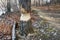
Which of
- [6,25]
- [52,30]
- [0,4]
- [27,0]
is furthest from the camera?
[0,4]

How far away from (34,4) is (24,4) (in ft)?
11.1

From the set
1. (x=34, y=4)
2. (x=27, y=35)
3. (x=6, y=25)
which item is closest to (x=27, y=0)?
A: (x=27, y=35)

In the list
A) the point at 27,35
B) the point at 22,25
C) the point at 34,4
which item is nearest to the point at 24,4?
the point at 22,25

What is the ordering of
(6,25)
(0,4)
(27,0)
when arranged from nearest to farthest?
(27,0) < (6,25) < (0,4)

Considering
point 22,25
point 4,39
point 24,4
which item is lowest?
point 4,39

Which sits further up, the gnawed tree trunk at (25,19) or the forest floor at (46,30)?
Result: the gnawed tree trunk at (25,19)

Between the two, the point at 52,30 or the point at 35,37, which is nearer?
the point at 35,37

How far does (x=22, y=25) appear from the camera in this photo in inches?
149

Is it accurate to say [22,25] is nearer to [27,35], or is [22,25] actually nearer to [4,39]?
[27,35]

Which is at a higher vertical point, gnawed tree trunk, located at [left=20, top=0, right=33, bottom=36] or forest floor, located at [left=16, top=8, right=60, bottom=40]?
gnawed tree trunk, located at [left=20, top=0, right=33, bottom=36]

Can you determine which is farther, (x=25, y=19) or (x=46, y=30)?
(x=46, y=30)

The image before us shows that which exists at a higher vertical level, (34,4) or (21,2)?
(21,2)

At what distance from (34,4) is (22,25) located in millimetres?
3330

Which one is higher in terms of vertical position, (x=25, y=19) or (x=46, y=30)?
(x=25, y=19)
